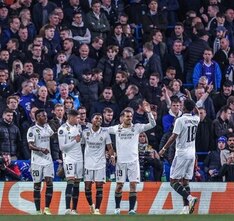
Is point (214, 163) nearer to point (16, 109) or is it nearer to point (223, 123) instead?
point (223, 123)

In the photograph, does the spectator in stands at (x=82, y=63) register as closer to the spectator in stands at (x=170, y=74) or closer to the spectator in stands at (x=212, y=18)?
the spectator in stands at (x=170, y=74)

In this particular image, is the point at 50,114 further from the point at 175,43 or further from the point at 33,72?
the point at 175,43

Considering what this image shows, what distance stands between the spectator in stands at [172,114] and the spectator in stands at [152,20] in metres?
3.86

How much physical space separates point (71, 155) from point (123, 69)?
490 centimetres

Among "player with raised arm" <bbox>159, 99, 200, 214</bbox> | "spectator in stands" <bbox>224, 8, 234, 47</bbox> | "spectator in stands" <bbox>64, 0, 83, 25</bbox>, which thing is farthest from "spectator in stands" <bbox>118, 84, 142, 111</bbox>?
"spectator in stands" <bbox>224, 8, 234, 47</bbox>

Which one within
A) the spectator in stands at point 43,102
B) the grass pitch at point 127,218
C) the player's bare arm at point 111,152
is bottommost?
the grass pitch at point 127,218

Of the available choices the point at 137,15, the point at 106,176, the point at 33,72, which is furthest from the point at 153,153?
the point at 137,15

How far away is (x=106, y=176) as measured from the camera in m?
31.3

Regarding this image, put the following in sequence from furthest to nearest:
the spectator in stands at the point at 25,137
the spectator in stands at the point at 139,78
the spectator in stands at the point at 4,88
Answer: the spectator in stands at the point at 139,78 → the spectator in stands at the point at 4,88 → the spectator in stands at the point at 25,137

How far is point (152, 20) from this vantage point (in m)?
36.1

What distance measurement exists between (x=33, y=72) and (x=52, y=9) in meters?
2.77

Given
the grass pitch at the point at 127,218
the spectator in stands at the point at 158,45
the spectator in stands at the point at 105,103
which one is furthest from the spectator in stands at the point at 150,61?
the grass pitch at the point at 127,218

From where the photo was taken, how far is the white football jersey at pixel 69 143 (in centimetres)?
2956

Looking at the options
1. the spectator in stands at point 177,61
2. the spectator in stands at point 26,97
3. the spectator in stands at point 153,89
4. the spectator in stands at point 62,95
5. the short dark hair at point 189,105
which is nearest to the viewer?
the short dark hair at point 189,105
